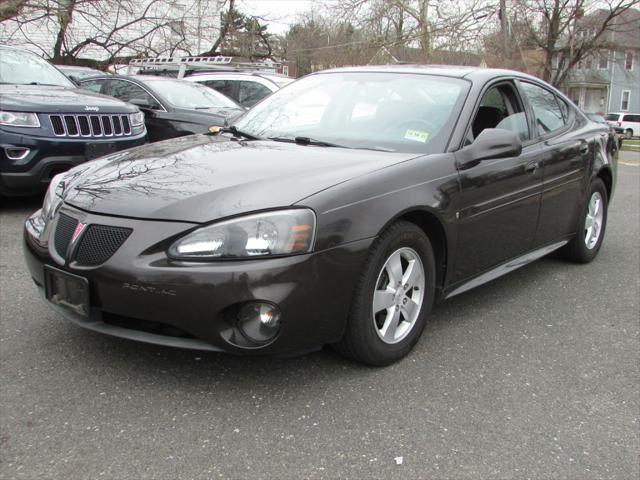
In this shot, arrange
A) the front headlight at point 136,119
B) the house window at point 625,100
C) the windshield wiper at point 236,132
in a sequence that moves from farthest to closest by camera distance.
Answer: the house window at point 625,100
the front headlight at point 136,119
the windshield wiper at point 236,132

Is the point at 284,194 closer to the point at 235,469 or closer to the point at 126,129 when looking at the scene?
the point at 235,469

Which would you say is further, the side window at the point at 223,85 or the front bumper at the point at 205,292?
the side window at the point at 223,85

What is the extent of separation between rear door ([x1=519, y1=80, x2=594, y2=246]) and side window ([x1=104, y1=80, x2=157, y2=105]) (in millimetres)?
5662

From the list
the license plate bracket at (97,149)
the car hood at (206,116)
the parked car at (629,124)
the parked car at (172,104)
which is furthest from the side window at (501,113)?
the parked car at (629,124)

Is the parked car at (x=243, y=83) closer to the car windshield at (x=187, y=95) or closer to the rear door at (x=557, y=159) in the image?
the car windshield at (x=187, y=95)

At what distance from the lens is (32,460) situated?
2297 mm

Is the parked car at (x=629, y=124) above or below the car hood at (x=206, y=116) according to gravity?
below

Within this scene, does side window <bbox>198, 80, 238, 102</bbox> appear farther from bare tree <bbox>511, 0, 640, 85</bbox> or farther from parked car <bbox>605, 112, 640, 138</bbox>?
parked car <bbox>605, 112, 640, 138</bbox>

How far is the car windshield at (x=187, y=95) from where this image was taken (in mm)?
8750

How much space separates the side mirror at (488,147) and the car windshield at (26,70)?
5286 mm

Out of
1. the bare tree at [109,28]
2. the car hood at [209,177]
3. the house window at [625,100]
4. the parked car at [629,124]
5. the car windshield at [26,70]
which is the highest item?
the bare tree at [109,28]

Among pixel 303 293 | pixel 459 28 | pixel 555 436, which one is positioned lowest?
pixel 555 436

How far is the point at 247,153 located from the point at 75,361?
1.33 meters

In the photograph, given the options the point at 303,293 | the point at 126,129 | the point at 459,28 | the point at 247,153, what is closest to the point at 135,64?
the point at 126,129
